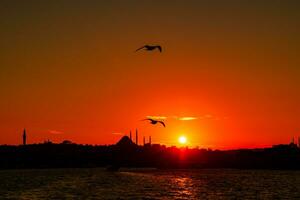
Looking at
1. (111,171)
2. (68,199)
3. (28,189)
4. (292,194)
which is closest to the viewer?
(68,199)

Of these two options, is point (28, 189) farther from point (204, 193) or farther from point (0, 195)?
point (204, 193)

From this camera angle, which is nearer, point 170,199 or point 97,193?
point 170,199

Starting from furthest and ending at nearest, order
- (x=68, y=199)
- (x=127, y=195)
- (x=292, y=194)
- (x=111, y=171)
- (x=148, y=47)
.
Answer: (x=111, y=171) < (x=292, y=194) < (x=127, y=195) < (x=68, y=199) < (x=148, y=47)

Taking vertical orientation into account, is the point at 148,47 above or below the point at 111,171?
above

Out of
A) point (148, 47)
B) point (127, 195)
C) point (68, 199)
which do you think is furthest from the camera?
point (127, 195)

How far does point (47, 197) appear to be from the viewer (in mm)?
81625

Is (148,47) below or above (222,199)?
above

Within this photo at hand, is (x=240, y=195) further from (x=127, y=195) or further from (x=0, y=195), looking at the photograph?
(x=0, y=195)

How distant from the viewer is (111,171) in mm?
185875

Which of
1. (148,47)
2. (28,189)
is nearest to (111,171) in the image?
(28,189)

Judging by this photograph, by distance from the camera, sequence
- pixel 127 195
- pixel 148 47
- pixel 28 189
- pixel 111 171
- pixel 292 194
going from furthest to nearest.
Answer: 1. pixel 111 171
2. pixel 28 189
3. pixel 292 194
4. pixel 127 195
5. pixel 148 47

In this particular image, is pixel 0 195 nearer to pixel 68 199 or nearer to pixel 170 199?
pixel 68 199

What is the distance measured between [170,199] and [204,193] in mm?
13613

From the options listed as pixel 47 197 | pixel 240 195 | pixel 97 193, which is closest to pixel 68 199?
pixel 47 197
